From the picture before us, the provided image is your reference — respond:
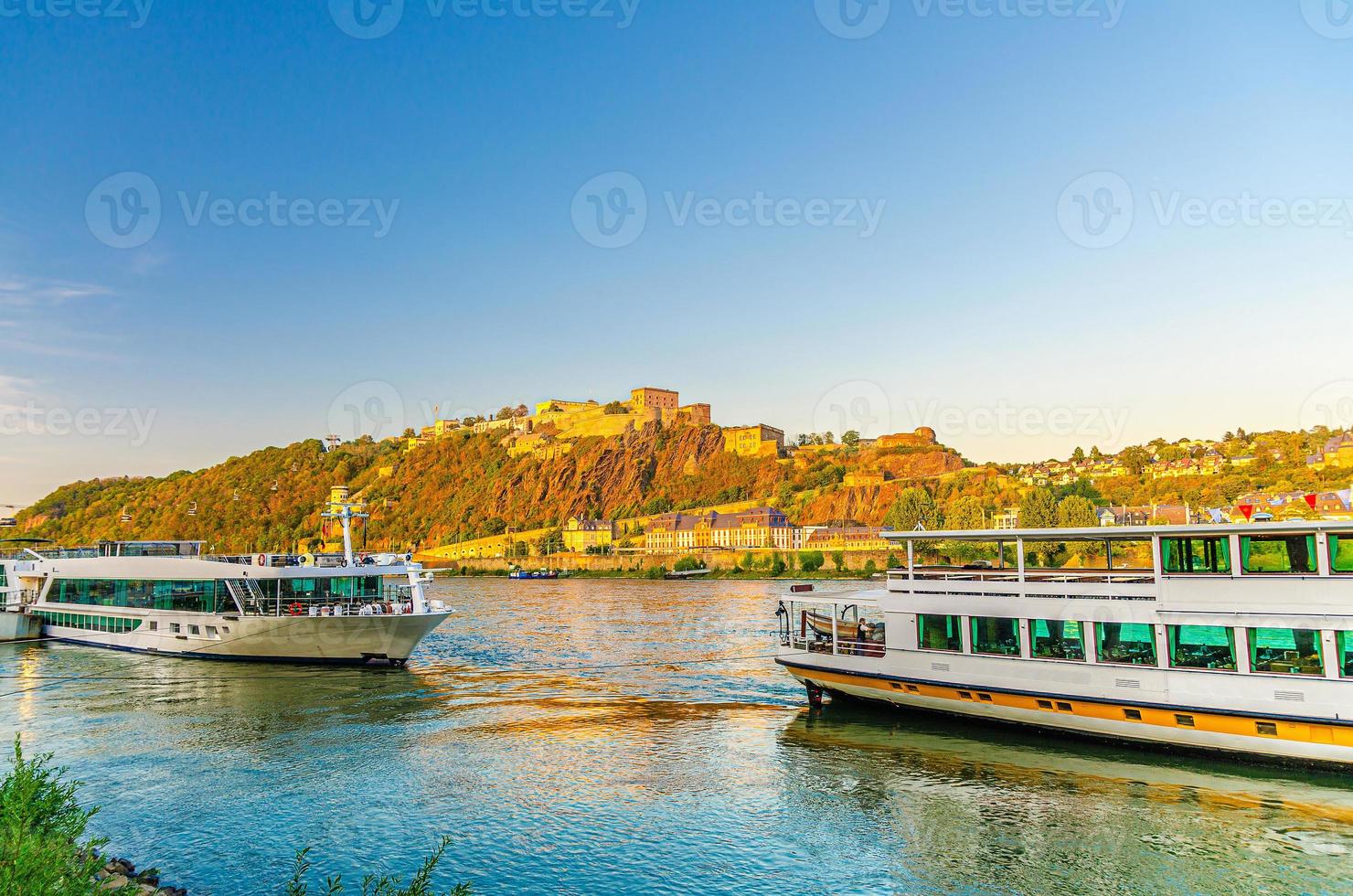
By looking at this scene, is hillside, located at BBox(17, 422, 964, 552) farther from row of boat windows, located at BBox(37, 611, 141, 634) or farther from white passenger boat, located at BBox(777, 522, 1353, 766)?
white passenger boat, located at BBox(777, 522, 1353, 766)

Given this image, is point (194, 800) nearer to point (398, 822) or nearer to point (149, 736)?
point (398, 822)

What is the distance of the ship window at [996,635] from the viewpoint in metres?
21.2

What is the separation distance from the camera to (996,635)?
21516 millimetres

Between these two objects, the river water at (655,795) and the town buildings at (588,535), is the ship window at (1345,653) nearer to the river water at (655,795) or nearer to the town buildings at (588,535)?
the river water at (655,795)

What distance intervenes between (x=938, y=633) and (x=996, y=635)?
5.20 feet

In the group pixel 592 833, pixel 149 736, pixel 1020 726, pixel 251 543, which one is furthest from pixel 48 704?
pixel 251 543

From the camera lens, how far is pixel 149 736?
23.8 meters

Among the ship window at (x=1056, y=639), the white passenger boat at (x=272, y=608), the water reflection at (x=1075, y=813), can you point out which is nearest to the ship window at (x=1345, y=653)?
the water reflection at (x=1075, y=813)

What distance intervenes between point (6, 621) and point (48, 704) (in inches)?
908

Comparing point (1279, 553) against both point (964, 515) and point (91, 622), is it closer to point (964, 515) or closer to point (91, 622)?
point (91, 622)

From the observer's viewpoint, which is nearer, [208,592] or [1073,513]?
[208,592]

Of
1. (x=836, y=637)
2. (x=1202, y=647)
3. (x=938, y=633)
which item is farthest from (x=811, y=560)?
(x=1202, y=647)

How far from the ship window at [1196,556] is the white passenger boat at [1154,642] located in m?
0.03

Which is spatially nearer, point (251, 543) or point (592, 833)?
point (592, 833)
